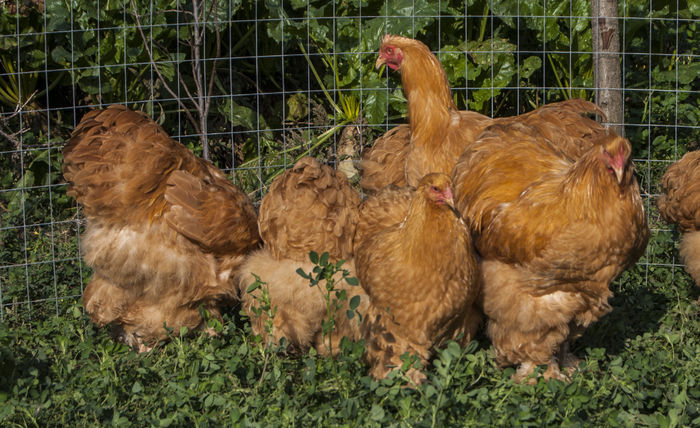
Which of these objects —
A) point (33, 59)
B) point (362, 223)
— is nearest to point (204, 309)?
point (362, 223)

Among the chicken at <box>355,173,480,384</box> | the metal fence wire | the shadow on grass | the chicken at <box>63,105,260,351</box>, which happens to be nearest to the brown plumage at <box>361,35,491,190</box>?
the metal fence wire

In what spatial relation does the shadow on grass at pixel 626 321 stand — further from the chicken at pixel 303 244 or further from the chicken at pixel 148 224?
the chicken at pixel 148 224

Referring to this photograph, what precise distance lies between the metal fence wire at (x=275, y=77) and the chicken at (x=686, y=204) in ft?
2.16

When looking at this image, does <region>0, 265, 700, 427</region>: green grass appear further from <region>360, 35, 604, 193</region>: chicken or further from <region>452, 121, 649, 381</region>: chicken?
<region>360, 35, 604, 193</region>: chicken

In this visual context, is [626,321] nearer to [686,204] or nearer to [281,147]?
[686,204]

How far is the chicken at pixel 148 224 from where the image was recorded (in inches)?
199

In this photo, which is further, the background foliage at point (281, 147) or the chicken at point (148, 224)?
the chicken at point (148, 224)

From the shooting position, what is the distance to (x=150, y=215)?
5168mm

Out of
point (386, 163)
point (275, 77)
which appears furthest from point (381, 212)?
point (275, 77)

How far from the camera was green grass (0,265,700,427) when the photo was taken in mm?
3635

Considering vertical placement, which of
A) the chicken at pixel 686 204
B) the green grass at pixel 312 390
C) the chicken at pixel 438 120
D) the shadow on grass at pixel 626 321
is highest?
the chicken at pixel 438 120

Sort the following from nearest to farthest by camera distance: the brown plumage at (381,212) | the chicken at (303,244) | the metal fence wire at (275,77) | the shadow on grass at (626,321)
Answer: the chicken at (303,244)
the brown plumage at (381,212)
the shadow on grass at (626,321)
the metal fence wire at (275,77)

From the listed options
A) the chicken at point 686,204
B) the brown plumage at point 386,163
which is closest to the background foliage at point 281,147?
the chicken at point 686,204

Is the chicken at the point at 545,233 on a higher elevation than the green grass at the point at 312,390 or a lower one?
higher
